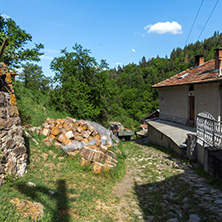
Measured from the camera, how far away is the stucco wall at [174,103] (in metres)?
14.0

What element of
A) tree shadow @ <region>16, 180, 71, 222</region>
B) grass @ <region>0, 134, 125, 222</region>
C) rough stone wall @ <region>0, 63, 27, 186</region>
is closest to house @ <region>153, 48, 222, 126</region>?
grass @ <region>0, 134, 125, 222</region>

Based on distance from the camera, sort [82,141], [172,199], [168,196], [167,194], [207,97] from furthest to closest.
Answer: [207,97], [82,141], [167,194], [168,196], [172,199]

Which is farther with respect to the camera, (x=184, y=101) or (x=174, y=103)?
(x=174, y=103)

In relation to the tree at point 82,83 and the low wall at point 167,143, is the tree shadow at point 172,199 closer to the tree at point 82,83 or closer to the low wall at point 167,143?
the low wall at point 167,143

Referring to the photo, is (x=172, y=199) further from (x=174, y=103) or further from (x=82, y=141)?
(x=174, y=103)

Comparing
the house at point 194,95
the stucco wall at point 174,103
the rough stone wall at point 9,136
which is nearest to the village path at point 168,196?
the rough stone wall at point 9,136

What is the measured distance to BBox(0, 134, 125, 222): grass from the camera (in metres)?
3.54

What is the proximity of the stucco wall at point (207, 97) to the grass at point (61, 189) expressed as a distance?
734cm

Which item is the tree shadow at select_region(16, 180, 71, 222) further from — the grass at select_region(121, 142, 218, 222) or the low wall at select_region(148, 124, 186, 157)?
the low wall at select_region(148, 124, 186, 157)

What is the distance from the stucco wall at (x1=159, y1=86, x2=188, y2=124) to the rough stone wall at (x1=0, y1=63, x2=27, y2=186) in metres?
12.3

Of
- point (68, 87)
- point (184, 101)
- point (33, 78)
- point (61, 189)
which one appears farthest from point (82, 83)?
point (61, 189)

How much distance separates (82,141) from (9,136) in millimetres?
4038

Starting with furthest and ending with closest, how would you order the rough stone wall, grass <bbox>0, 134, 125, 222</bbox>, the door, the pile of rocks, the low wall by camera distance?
the door → the low wall → the pile of rocks → the rough stone wall → grass <bbox>0, 134, 125, 222</bbox>

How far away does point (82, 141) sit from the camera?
8.13 m
